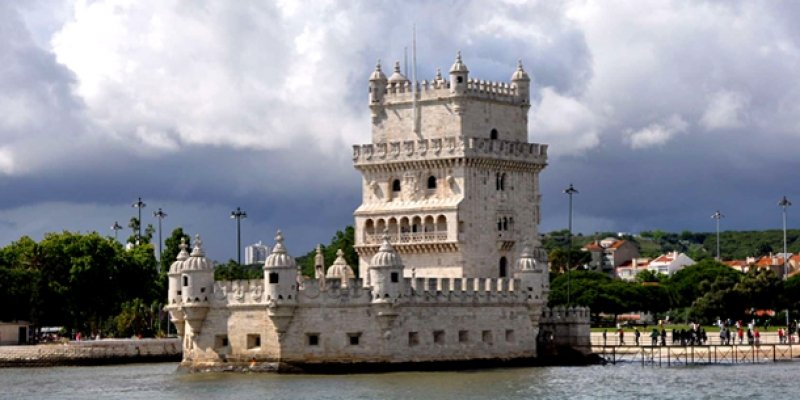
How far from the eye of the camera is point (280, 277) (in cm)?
7862

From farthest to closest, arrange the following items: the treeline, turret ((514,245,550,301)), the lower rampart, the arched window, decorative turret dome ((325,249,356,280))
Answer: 1. the treeline
2. the lower rampart
3. the arched window
4. decorative turret dome ((325,249,356,280))
5. turret ((514,245,550,301))

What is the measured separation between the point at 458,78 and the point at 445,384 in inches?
798

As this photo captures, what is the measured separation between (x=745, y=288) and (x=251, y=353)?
51.1m

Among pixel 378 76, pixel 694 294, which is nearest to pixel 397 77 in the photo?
pixel 378 76

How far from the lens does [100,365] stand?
9550 centimetres

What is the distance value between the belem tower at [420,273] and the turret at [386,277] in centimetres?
6

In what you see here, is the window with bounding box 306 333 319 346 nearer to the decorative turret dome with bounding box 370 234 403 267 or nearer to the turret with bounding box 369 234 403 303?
the turret with bounding box 369 234 403 303

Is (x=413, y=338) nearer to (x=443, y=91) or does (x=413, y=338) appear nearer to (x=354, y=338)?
(x=354, y=338)

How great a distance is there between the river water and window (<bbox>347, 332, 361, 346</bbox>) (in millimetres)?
1859

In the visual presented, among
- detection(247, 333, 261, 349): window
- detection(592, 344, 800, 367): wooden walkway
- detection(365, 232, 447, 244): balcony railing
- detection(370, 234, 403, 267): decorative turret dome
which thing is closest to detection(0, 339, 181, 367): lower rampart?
detection(365, 232, 447, 244): balcony railing

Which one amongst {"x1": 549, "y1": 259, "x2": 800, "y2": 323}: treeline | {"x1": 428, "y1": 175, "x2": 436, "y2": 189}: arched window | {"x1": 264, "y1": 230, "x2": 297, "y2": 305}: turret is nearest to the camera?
{"x1": 264, "y1": 230, "x2": 297, "y2": 305}: turret

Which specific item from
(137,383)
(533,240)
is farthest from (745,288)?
(137,383)

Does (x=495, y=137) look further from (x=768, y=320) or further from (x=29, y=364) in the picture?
(x=768, y=320)

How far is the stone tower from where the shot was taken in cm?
8788
